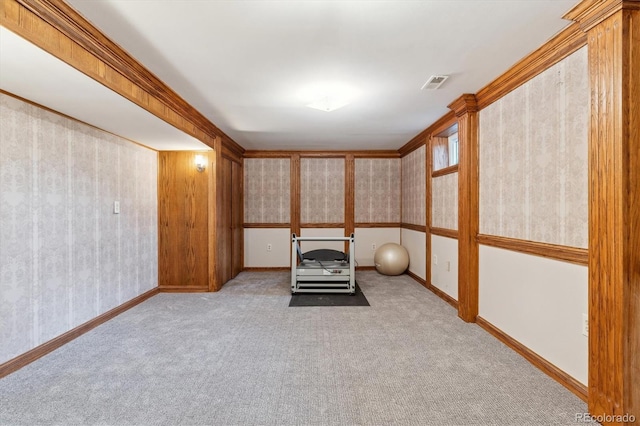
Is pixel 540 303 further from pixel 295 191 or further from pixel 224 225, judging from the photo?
pixel 295 191

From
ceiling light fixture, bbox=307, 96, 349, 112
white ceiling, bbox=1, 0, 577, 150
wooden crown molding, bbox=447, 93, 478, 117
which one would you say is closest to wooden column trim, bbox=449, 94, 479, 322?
wooden crown molding, bbox=447, 93, 478, 117

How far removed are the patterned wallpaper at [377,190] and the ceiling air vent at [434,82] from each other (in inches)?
132

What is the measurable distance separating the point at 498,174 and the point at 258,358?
8.80 feet

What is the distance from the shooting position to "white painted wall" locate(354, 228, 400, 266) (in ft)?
20.6

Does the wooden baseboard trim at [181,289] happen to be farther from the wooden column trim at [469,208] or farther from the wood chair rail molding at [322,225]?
the wooden column trim at [469,208]

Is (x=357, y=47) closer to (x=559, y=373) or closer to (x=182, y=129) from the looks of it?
(x=182, y=129)

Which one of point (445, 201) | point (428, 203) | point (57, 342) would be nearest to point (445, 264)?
point (445, 201)

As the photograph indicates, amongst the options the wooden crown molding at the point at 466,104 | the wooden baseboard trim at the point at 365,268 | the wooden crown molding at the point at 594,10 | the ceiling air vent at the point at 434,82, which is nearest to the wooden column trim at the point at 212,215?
the wooden baseboard trim at the point at 365,268

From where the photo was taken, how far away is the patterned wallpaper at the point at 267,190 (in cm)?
625

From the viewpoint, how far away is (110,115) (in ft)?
9.29

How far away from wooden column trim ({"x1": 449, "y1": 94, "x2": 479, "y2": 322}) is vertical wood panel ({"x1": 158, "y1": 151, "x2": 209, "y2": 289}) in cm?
347

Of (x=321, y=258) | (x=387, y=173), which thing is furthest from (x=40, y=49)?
(x=387, y=173)

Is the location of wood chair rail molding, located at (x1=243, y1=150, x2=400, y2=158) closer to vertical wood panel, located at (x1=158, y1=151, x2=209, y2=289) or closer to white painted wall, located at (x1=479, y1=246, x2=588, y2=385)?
vertical wood panel, located at (x1=158, y1=151, x2=209, y2=289)

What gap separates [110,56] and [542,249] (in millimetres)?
3411
